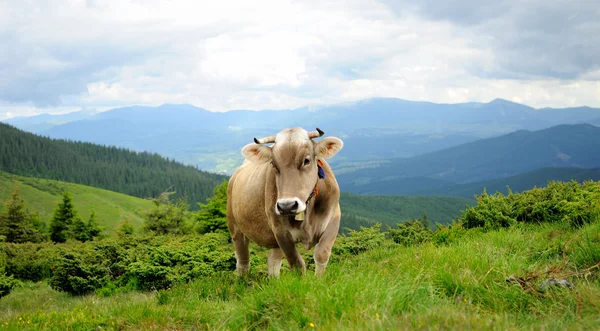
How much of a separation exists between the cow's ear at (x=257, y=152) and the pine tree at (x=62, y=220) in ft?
194

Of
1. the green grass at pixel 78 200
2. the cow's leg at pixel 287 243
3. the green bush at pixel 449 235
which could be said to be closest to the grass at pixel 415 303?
the cow's leg at pixel 287 243

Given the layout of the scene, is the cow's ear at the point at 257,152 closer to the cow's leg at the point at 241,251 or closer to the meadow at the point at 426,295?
the meadow at the point at 426,295

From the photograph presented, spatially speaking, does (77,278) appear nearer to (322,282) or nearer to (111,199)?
(322,282)

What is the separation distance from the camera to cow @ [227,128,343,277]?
24.0 ft

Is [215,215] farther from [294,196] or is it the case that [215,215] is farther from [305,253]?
[294,196]

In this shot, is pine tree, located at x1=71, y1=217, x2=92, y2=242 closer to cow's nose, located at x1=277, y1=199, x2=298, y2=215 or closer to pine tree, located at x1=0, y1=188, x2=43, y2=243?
pine tree, located at x1=0, y1=188, x2=43, y2=243

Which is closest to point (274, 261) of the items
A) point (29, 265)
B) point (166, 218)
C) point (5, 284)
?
point (5, 284)

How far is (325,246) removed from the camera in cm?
796

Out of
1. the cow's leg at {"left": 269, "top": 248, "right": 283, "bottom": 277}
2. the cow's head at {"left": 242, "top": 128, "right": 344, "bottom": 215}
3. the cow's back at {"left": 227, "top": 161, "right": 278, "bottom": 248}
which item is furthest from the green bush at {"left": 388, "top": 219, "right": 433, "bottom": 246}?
the cow's head at {"left": 242, "top": 128, "right": 344, "bottom": 215}

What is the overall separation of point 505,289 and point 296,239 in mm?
3878

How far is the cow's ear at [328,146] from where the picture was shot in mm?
7939

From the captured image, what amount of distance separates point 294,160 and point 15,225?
2218 inches

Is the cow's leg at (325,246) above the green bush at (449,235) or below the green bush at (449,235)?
above

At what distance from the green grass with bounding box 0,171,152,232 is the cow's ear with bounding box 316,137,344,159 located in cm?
11718
